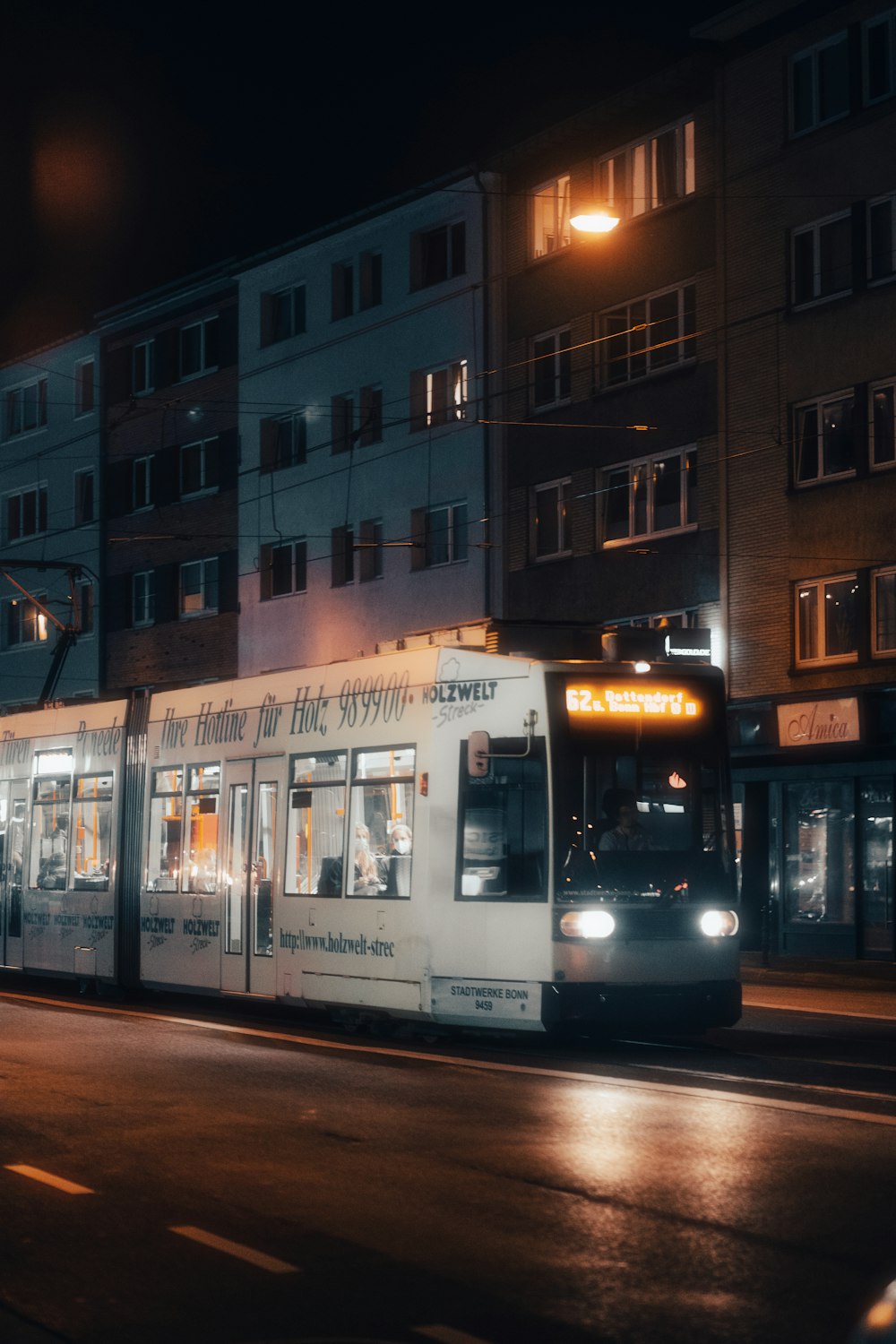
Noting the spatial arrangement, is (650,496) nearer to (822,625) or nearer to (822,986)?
(822,625)

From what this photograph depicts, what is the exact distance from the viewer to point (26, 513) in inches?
2121

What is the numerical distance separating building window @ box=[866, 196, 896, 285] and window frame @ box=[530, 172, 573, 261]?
7.17m

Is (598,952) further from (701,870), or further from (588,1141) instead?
(588,1141)

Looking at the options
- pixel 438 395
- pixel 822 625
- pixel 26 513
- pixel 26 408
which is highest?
pixel 26 408

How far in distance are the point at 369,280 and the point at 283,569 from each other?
20.9 ft

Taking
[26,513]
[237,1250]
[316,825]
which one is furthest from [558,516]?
[237,1250]

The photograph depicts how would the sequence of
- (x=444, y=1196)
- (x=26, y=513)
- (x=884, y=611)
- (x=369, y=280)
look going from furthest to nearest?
(x=26, y=513) < (x=369, y=280) < (x=884, y=611) < (x=444, y=1196)

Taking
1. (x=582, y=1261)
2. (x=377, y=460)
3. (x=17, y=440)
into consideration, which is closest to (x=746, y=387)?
(x=377, y=460)

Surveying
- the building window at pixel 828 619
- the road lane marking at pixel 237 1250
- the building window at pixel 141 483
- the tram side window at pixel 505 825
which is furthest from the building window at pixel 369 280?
the road lane marking at pixel 237 1250

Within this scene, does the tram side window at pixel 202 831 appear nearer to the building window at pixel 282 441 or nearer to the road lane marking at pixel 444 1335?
the road lane marking at pixel 444 1335

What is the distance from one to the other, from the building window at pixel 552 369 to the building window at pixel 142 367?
1537 cm

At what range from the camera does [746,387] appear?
31.1 meters

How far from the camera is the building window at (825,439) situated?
2936 cm

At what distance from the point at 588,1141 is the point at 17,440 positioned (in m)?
46.5
